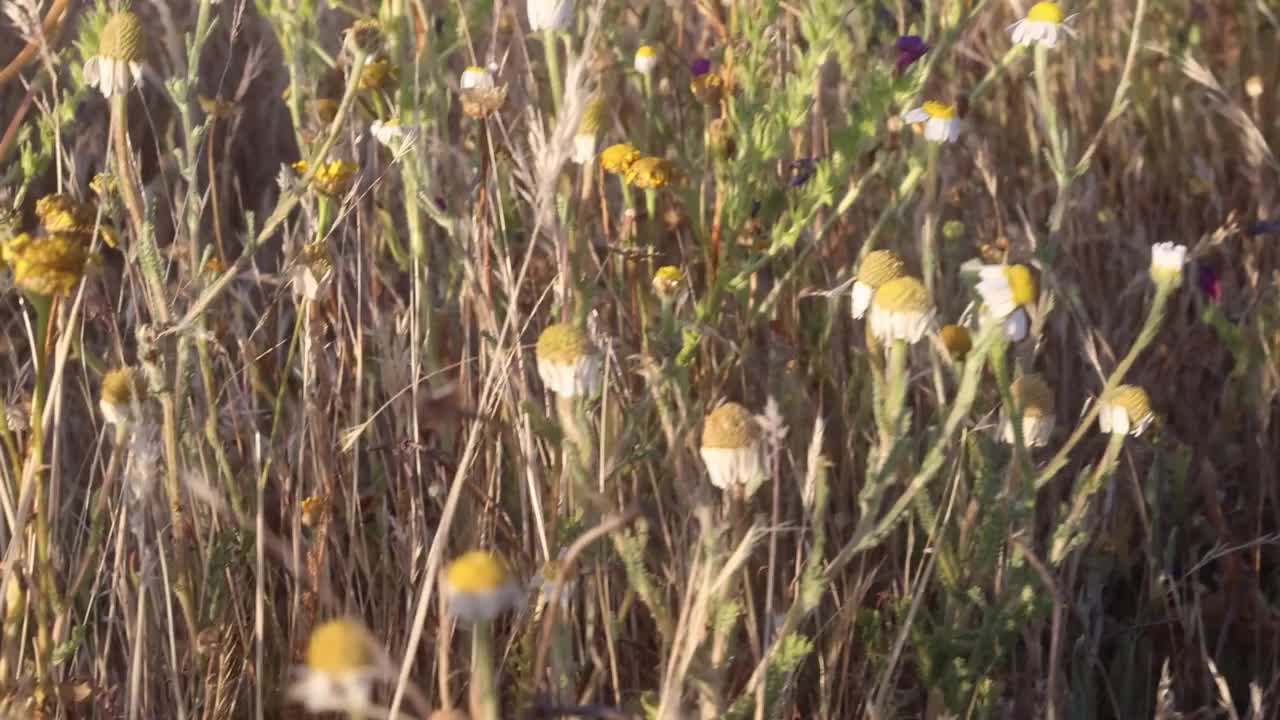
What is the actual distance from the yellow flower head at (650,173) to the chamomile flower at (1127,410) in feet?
1.56

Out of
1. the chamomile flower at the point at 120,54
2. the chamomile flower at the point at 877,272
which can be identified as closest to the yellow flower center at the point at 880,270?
the chamomile flower at the point at 877,272

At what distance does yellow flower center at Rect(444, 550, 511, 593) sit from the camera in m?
0.69

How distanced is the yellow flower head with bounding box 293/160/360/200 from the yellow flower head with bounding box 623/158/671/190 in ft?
0.90

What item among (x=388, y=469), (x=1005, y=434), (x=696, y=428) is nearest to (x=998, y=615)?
(x=1005, y=434)

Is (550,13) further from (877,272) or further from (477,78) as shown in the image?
(877,272)

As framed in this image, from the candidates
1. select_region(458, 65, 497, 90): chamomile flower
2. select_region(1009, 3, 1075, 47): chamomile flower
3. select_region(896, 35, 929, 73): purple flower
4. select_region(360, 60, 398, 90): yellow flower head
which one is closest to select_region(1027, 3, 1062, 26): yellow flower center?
select_region(1009, 3, 1075, 47): chamomile flower

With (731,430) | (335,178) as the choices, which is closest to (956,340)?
(731,430)

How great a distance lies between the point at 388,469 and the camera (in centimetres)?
144

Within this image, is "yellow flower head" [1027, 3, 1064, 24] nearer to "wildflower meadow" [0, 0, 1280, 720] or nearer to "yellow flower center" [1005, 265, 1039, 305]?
"wildflower meadow" [0, 0, 1280, 720]

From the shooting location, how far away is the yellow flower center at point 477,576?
686 mm

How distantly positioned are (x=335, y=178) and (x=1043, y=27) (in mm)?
760

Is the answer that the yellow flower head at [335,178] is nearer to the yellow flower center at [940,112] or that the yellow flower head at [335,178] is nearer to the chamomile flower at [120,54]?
the chamomile flower at [120,54]

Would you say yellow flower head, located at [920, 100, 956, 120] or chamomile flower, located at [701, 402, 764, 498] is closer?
chamomile flower, located at [701, 402, 764, 498]

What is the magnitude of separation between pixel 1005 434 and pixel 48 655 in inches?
30.2
